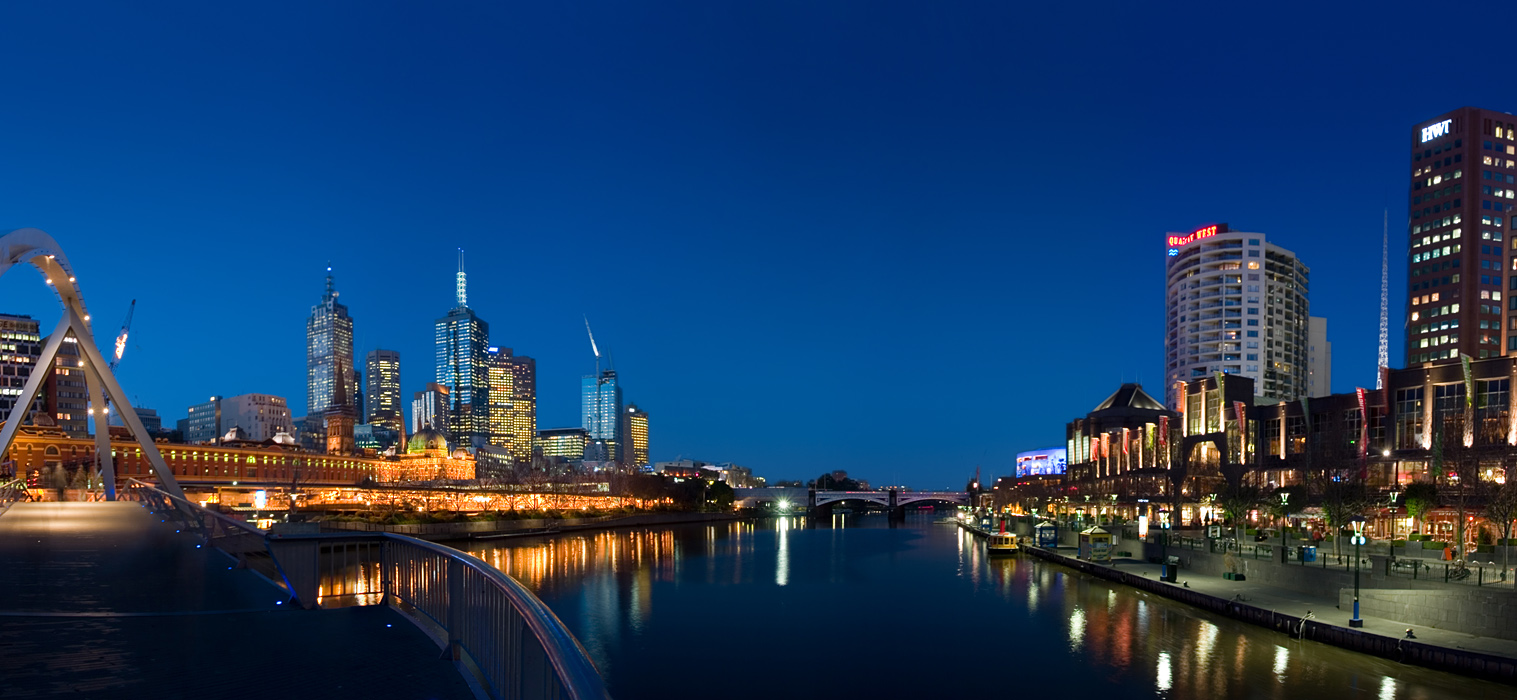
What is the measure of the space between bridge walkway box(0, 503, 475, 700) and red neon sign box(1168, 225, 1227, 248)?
177m

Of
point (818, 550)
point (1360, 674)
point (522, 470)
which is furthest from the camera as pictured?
point (522, 470)

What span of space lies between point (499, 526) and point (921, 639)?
3135 inches

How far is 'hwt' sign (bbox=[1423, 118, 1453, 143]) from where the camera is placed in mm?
148375

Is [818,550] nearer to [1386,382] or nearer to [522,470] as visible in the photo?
[1386,382]

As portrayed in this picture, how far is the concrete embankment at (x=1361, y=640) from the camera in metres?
28.5

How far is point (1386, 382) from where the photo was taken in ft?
245

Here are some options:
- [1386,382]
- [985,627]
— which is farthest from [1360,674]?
[1386,382]

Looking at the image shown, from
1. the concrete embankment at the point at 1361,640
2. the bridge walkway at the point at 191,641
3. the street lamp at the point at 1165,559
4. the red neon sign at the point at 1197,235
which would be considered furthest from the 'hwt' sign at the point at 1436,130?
the bridge walkway at the point at 191,641

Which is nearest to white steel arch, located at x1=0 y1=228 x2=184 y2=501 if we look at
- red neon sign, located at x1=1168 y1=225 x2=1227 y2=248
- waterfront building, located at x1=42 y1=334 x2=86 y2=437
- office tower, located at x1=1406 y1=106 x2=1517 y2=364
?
waterfront building, located at x1=42 y1=334 x2=86 y2=437

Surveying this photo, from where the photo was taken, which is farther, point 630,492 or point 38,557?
point 630,492

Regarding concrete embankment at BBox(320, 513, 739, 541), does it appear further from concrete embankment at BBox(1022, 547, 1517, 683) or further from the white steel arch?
concrete embankment at BBox(1022, 547, 1517, 683)

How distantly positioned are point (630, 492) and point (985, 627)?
411ft

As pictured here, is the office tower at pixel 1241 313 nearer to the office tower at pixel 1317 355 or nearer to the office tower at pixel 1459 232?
the office tower at pixel 1317 355

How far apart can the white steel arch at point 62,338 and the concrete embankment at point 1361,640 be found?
49095 millimetres
